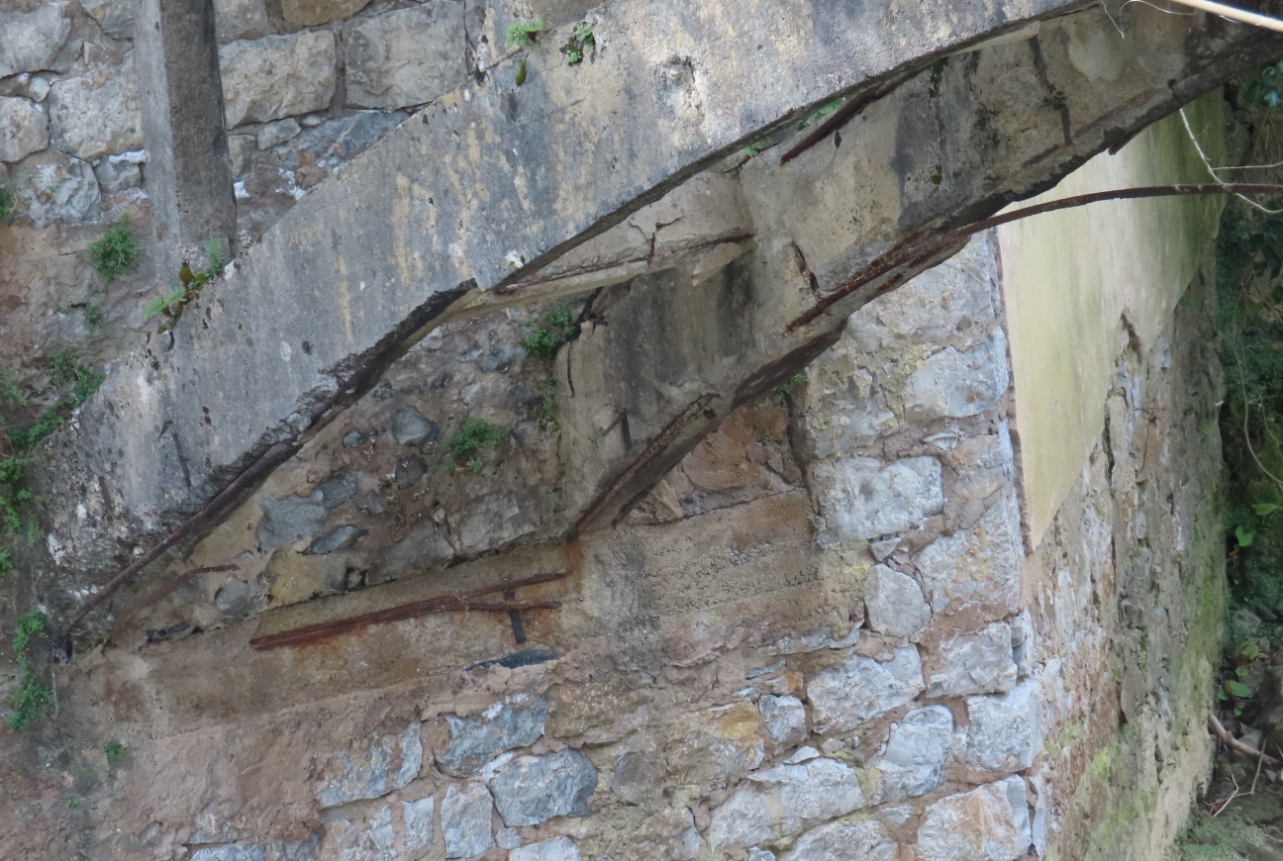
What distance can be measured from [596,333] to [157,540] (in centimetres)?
114

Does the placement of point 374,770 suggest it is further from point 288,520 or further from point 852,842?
point 852,842

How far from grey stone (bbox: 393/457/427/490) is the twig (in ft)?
13.9

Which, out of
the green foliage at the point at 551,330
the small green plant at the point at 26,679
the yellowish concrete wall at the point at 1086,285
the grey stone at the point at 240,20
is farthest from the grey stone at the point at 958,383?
the small green plant at the point at 26,679

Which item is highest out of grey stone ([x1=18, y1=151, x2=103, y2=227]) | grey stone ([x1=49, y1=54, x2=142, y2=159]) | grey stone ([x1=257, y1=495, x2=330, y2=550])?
grey stone ([x1=49, y1=54, x2=142, y2=159])

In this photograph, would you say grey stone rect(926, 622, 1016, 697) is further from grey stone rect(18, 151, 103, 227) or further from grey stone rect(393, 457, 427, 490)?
grey stone rect(18, 151, 103, 227)

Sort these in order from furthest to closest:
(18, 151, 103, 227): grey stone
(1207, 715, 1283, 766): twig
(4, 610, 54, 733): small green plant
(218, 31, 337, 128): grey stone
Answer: (1207, 715, 1283, 766): twig → (218, 31, 337, 128): grey stone → (18, 151, 103, 227): grey stone → (4, 610, 54, 733): small green plant

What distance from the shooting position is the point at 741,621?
329 centimetres

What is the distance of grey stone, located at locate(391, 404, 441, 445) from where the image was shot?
3.02 m

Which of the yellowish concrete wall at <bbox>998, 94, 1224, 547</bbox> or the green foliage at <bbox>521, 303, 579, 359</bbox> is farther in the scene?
the yellowish concrete wall at <bbox>998, 94, 1224, 547</bbox>

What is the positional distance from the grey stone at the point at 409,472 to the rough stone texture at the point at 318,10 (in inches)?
46.5

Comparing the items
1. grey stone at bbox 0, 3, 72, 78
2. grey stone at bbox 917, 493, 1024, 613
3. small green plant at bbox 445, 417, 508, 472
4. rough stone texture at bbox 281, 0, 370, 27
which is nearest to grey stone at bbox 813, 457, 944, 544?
grey stone at bbox 917, 493, 1024, 613

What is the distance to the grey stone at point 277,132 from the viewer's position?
3111mm

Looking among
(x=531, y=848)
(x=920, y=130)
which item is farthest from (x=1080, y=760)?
(x=920, y=130)

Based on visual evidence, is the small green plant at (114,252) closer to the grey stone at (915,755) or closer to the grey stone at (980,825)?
the grey stone at (915,755)
